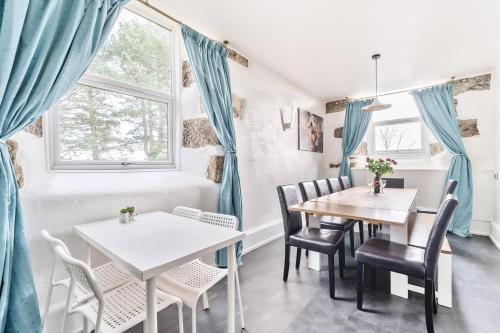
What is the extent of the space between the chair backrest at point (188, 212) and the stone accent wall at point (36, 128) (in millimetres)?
1055

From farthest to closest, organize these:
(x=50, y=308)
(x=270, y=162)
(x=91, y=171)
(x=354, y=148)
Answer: (x=354, y=148), (x=270, y=162), (x=91, y=171), (x=50, y=308)

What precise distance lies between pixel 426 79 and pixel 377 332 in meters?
4.02

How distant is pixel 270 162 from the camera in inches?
133

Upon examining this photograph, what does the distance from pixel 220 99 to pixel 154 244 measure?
1.66 metres

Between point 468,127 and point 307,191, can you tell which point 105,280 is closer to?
point 307,191

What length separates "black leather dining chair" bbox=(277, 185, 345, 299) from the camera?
1938mm

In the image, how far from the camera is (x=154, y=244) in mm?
1160

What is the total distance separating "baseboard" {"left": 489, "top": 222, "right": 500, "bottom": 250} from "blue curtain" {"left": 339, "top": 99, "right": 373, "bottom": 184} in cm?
212

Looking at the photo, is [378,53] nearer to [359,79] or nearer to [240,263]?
[359,79]

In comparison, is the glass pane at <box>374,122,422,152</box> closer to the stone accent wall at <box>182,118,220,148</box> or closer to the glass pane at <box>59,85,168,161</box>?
the stone accent wall at <box>182,118,220,148</box>

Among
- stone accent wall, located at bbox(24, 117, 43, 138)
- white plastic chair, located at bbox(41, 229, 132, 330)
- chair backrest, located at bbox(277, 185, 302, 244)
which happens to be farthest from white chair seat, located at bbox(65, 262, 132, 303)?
chair backrest, located at bbox(277, 185, 302, 244)

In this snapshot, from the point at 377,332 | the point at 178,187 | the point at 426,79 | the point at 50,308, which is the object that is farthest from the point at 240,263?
the point at 426,79

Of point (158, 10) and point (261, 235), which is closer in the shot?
point (158, 10)

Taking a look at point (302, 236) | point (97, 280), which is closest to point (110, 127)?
point (97, 280)
